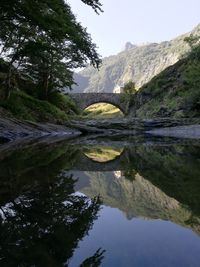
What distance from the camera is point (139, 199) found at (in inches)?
219

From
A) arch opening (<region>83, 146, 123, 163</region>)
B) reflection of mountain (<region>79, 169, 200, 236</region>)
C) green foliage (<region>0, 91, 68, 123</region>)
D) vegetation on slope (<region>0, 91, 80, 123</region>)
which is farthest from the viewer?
green foliage (<region>0, 91, 68, 123</region>)

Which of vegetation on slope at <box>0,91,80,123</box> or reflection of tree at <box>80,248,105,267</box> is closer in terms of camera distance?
reflection of tree at <box>80,248,105,267</box>

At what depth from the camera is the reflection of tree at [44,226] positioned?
10.6 ft

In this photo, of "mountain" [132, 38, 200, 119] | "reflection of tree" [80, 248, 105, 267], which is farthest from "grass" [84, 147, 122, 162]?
"mountain" [132, 38, 200, 119]

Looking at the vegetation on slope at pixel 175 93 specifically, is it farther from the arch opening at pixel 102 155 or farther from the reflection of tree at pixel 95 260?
the reflection of tree at pixel 95 260

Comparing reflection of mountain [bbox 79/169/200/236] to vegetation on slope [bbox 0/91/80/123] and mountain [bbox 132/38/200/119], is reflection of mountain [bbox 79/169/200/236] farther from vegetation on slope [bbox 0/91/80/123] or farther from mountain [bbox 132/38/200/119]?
mountain [bbox 132/38/200/119]

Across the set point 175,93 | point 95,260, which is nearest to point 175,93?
point 175,93

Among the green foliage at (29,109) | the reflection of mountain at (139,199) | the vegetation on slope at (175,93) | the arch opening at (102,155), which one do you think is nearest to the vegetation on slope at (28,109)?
the green foliage at (29,109)

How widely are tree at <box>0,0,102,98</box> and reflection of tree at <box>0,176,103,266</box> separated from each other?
489 inches

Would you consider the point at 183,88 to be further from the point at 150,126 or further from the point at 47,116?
the point at 47,116

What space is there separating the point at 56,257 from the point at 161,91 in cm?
5592

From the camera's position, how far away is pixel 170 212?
478 centimetres

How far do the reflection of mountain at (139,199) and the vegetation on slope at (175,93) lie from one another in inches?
1433

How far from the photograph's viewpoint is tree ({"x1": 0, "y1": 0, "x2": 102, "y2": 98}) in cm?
1684
